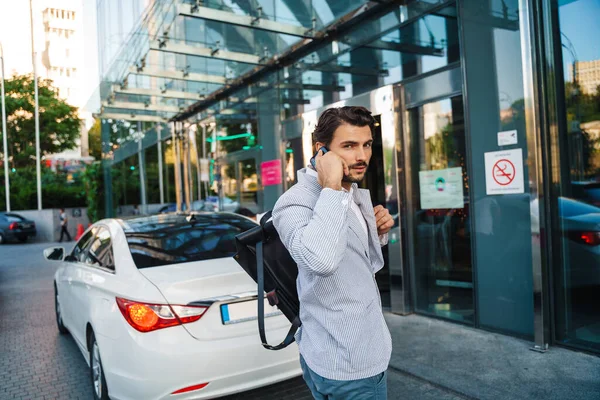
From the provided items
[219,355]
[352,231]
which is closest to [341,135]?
[352,231]

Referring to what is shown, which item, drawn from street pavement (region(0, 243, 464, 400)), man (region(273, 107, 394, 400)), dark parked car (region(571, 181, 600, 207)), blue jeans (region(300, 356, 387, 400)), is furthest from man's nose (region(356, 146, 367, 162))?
dark parked car (region(571, 181, 600, 207))

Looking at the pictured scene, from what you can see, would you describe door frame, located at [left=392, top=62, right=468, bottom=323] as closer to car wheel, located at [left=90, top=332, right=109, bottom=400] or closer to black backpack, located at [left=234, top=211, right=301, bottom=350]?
car wheel, located at [left=90, top=332, right=109, bottom=400]

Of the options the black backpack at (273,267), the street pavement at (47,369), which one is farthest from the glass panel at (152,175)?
the black backpack at (273,267)

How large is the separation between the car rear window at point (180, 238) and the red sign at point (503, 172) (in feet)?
8.42

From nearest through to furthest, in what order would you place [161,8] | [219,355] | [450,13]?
[219,355], [450,13], [161,8]

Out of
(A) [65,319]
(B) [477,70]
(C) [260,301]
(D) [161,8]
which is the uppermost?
(D) [161,8]

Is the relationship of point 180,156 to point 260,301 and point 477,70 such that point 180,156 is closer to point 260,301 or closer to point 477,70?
point 477,70

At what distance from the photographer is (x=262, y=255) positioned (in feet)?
6.08

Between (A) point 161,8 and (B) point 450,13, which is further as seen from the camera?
(A) point 161,8

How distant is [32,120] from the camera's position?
35.9m

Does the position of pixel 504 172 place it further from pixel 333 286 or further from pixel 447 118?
pixel 333 286

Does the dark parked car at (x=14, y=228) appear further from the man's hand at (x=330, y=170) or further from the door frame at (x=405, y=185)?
the man's hand at (x=330, y=170)

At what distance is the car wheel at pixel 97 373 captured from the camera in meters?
3.57

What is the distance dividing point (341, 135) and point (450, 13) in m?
4.61
